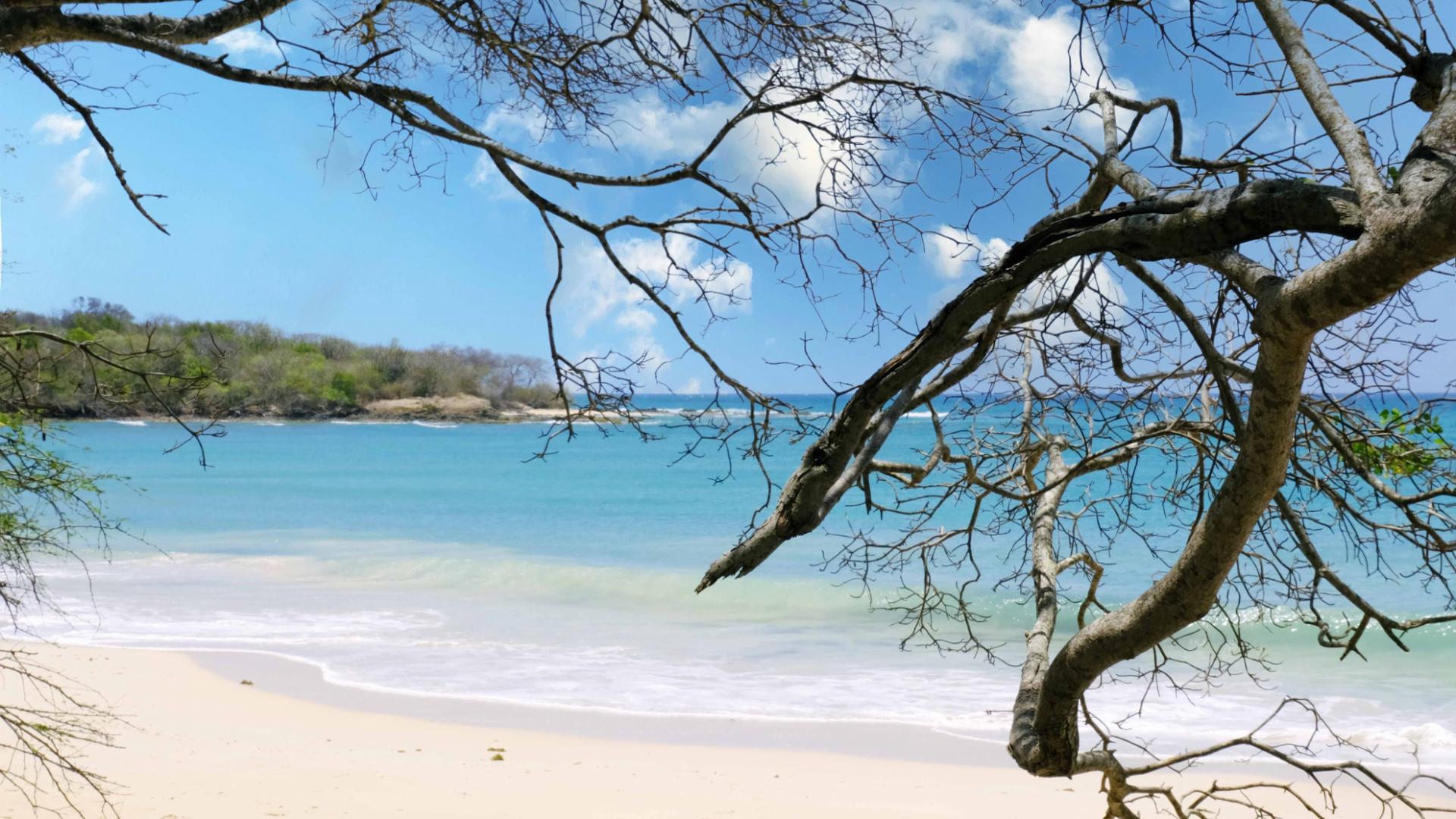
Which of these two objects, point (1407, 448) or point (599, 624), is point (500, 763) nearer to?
point (599, 624)

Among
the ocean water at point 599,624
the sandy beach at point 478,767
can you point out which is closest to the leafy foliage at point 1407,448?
the ocean water at point 599,624

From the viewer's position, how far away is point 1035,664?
3008 millimetres

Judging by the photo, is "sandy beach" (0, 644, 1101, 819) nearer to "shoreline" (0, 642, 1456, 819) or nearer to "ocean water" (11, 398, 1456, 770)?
"shoreline" (0, 642, 1456, 819)

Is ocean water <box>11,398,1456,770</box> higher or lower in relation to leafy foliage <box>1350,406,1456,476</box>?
lower

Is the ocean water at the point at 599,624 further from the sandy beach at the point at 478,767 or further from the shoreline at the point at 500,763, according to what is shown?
the sandy beach at the point at 478,767

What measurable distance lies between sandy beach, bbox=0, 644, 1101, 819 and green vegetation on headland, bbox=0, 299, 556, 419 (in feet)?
5.82

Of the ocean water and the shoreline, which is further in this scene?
the ocean water

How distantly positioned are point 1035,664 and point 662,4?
2.38 m

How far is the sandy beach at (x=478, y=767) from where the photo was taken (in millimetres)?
6012

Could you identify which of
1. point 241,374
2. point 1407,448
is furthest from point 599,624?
point 1407,448

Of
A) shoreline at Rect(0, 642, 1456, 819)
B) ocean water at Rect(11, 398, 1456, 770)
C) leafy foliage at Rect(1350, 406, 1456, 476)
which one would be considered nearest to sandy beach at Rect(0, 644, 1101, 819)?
shoreline at Rect(0, 642, 1456, 819)

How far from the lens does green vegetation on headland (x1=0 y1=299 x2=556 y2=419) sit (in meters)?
4.04

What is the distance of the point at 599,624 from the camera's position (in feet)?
39.9

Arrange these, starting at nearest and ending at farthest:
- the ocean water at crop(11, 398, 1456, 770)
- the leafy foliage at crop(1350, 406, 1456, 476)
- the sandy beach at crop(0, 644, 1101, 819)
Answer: the leafy foliage at crop(1350, 406, 1456, 476) → the sandy beach at crop(0, 644, 1101, 819) → the ocean water at crop(11, 398, 1456, 770)
